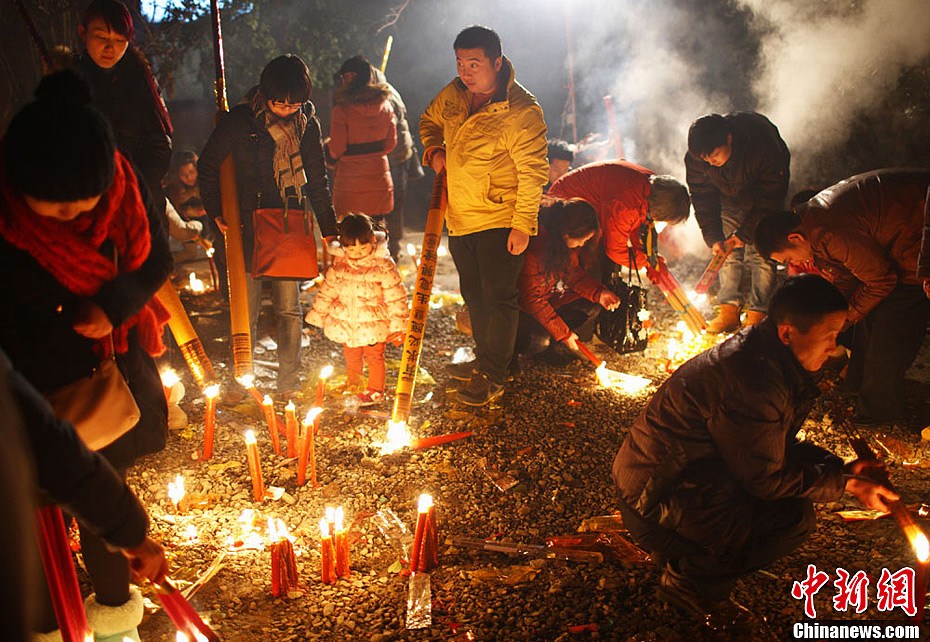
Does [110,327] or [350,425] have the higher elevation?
[110,327]

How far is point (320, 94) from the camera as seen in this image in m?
13.2

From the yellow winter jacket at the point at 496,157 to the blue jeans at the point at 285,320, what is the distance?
5.01ft

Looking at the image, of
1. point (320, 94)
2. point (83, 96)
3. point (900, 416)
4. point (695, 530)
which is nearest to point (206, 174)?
point (83, 96)

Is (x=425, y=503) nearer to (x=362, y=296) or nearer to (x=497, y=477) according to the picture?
(x=497, y=477)

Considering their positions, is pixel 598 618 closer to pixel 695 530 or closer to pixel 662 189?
pixel 695 530

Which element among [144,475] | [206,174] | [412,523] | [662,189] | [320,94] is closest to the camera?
[412,523]

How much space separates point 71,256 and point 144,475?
2.65m

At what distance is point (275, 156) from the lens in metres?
5.00

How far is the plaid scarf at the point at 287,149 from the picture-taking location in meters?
4.93

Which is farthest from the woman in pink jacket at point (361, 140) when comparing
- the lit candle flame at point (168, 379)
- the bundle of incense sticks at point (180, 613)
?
the bundle of incense sticks at point (180, 613)

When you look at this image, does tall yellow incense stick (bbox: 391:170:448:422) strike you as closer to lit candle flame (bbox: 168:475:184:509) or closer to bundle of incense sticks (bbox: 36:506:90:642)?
lit candle flame (bbox: 168:475:184:509)

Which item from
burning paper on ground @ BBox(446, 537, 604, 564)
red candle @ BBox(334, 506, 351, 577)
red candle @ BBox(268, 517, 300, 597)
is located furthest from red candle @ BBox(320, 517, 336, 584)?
burning paper on ground @ BBox(446, 537, 604, 564)

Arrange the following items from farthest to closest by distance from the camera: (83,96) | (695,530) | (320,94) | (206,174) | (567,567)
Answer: (320,94) < (206,174) < (567,567) < (695,530) < (83,96)

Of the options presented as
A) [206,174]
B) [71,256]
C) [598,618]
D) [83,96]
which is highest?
[206,174]
